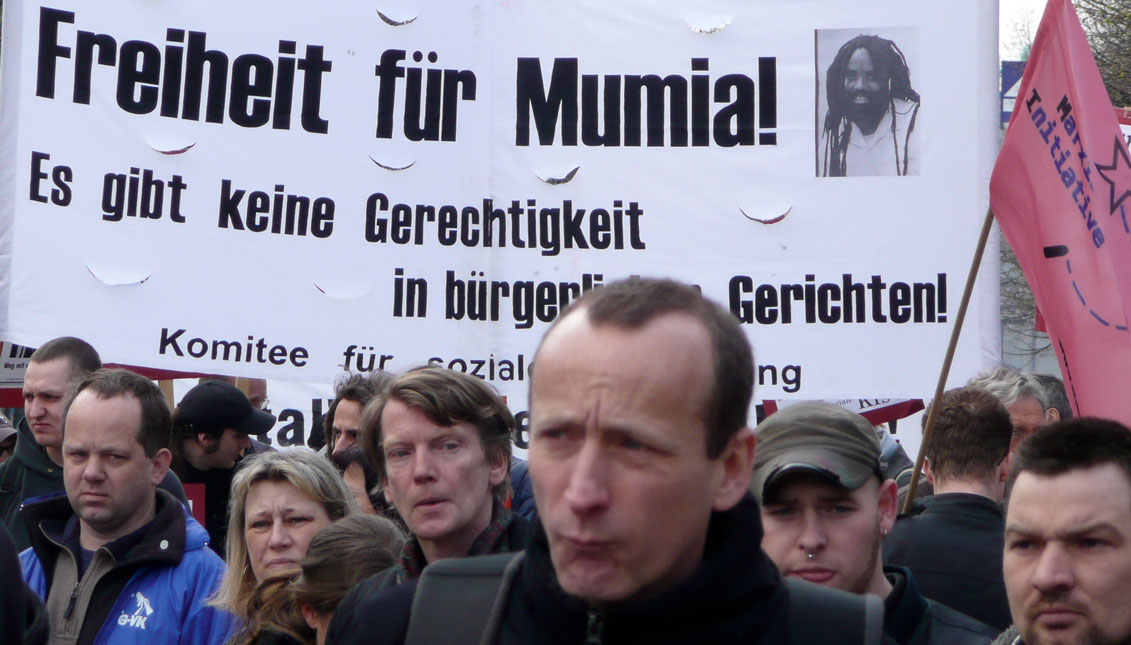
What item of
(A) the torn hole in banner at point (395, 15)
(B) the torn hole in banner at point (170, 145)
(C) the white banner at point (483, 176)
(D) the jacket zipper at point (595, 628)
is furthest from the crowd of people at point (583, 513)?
(A) the torn hole in banner at point (395, 15)

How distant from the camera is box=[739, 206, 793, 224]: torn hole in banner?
551 cm

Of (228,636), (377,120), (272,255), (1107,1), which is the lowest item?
(228,636)

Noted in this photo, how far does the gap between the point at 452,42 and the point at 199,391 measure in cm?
178

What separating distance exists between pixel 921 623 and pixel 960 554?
1.01 m

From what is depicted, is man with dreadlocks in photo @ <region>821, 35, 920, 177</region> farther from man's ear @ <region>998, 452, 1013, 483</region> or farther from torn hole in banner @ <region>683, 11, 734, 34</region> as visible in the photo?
man's ear @ <region>998, 452, 1013, 483</region>

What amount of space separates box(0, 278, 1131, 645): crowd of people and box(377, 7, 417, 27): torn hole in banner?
5.06ft

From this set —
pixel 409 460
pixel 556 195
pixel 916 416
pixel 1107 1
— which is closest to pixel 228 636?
pixel 409 460

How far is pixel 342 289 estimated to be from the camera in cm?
545

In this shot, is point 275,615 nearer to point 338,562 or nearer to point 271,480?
point 338,562

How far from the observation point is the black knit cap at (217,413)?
576 cm

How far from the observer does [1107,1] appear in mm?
17781

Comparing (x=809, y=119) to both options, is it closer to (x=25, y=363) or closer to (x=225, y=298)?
(x=225, y=298)

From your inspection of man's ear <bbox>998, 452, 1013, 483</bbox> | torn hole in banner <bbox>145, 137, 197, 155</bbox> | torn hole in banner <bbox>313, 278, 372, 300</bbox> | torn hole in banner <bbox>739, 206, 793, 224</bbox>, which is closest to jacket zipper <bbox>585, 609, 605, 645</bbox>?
man's ear <bbox>998, 452, 1013, 483</bbox>

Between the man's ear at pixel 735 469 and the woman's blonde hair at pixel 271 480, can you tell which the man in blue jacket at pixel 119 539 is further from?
the man's ear at pixel 735 469
